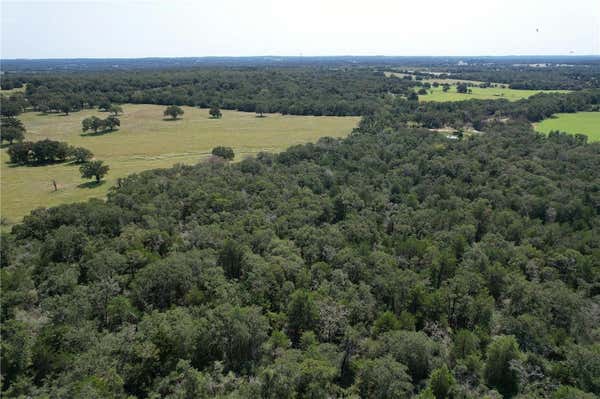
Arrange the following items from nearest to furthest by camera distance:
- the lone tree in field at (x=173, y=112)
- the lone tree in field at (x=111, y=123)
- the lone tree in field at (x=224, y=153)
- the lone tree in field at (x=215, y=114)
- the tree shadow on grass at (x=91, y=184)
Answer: the tree shadow on grass at (x=91, y=184), the lone tree in field at (x=224, y=153), the lone tree in field at (x=111, y=123), the lone tree in field at (x=173, y=112), the lone tree in field at (x=215, y=114)

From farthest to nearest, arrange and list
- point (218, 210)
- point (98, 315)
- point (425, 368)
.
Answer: point (218, 210) < point (98, 315) < point (425, 368)

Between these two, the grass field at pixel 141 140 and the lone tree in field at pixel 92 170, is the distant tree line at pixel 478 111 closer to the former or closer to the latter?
the grass field at pixel 141 140

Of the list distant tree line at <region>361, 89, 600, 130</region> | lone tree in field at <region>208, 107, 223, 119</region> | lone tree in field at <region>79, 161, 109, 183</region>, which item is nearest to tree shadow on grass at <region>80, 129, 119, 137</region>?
lone tree in field at <region>208, 107, 223, 119</region>

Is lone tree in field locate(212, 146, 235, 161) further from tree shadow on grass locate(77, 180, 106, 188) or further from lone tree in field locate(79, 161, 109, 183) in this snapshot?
tree shadow on grass locate(77, 180, 106, 188)

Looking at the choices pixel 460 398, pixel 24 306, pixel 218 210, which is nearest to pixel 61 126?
pixel 218 210

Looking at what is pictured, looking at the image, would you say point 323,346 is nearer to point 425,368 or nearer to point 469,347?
point 425,368

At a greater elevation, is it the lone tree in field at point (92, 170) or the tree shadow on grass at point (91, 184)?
the lone tree in field at point (92, 170)

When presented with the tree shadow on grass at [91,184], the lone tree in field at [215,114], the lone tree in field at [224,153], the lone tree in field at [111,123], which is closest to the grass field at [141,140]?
the tree shadow on grass at [91,184]
